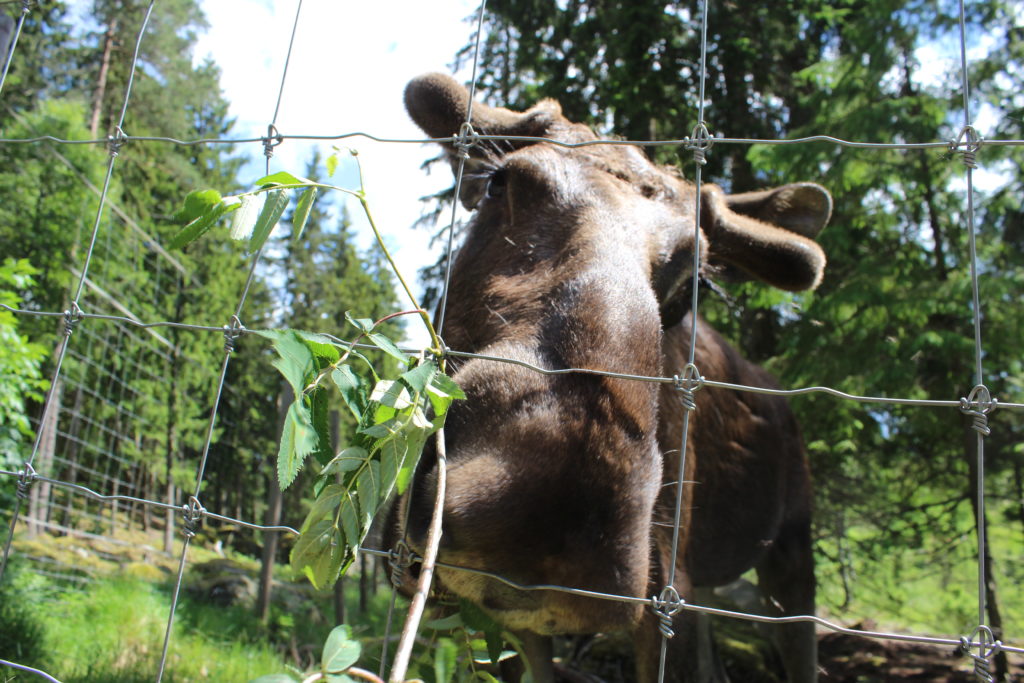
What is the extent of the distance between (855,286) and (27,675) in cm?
713

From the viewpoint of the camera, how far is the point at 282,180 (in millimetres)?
1658

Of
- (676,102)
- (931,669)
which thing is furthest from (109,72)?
(931,669)

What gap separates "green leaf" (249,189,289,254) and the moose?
0.60 meters

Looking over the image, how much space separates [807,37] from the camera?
436 inches

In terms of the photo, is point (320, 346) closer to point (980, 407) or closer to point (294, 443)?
point (294, 443)

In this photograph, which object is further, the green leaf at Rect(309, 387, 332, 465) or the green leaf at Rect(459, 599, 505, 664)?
the green leaf at Rect(459, 599, 505, 664)

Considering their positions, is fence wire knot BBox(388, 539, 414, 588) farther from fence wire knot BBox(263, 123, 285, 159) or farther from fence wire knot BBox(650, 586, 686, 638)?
fence wire knot BBox(263, 123, 285, 159)

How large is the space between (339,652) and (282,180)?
991 millimetres

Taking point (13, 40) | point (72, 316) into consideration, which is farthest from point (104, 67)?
point (72, 316)

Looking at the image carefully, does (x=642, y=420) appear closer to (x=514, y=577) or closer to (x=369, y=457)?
(x=514, y=577)

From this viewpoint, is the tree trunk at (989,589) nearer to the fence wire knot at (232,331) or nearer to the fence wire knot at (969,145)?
the fence wire knot at (969,145)

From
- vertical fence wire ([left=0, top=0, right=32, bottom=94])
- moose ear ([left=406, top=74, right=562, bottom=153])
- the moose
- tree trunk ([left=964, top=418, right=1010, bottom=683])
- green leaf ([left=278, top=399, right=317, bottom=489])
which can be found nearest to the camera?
green leaf ([left=278, top=399, right=317, bottom=489])

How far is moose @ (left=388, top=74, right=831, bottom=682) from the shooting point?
1867 mm

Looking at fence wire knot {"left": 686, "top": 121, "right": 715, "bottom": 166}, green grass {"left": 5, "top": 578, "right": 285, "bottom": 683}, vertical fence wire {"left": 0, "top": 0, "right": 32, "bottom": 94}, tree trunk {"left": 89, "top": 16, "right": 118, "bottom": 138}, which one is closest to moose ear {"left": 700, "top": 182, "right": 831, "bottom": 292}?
fence wire knot {"left": 686, "top": 121, "right": 715, "bottom": 166}
